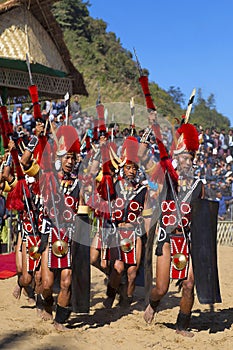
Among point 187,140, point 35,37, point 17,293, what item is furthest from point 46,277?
point 35,37

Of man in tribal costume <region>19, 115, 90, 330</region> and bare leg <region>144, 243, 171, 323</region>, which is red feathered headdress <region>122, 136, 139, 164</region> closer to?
man in tribal costume <region>19, 115, 90, 330</region>

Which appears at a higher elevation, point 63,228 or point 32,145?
point 32,145

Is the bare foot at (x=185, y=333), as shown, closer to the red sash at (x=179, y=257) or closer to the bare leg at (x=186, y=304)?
the bare leg at (x=186, y=304)

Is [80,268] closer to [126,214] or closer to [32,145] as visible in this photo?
[126,214]

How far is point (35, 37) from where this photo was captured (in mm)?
15383

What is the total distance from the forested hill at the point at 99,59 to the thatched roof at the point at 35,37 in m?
22.2

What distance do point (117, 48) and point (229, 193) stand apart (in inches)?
1707

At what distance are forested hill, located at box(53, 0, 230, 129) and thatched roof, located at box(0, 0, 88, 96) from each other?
72.8 ft

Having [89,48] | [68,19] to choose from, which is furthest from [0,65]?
[68,19]

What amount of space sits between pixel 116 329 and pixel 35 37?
11222 mm

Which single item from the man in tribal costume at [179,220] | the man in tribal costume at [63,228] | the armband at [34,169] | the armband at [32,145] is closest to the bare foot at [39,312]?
the man in tribal costume at [63,228]

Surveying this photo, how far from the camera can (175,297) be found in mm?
7820

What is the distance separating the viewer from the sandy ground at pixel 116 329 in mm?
5215

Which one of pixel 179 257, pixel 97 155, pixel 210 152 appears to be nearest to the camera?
pixel 179 257
